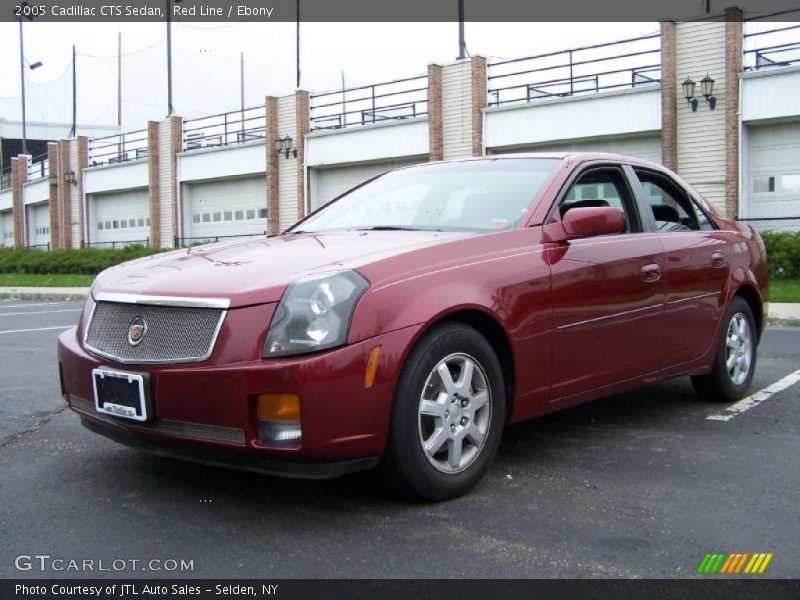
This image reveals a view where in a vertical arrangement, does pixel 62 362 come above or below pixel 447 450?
above

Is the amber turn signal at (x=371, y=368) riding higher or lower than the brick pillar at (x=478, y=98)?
lower

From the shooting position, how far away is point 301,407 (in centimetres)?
326

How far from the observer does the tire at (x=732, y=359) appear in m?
5.62

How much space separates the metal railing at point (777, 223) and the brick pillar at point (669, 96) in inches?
95.0

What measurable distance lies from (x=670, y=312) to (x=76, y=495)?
3245 millimetres

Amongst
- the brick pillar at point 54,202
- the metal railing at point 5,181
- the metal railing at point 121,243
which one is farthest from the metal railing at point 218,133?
the metal railing at point 5,181

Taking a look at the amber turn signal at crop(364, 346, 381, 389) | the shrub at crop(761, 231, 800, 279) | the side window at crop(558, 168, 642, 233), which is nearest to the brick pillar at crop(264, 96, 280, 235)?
the shrub at crop(761, 231, 800, 279)

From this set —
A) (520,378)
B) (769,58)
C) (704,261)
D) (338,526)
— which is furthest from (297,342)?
(769,58)

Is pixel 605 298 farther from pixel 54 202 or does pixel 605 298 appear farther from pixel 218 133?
pixel 54 202

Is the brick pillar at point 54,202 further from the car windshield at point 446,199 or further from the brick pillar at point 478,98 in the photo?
the car windshield at point 446,199

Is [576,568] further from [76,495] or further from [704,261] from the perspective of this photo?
[704,261]

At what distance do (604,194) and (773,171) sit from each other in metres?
18.2

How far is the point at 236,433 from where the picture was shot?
335 cm
